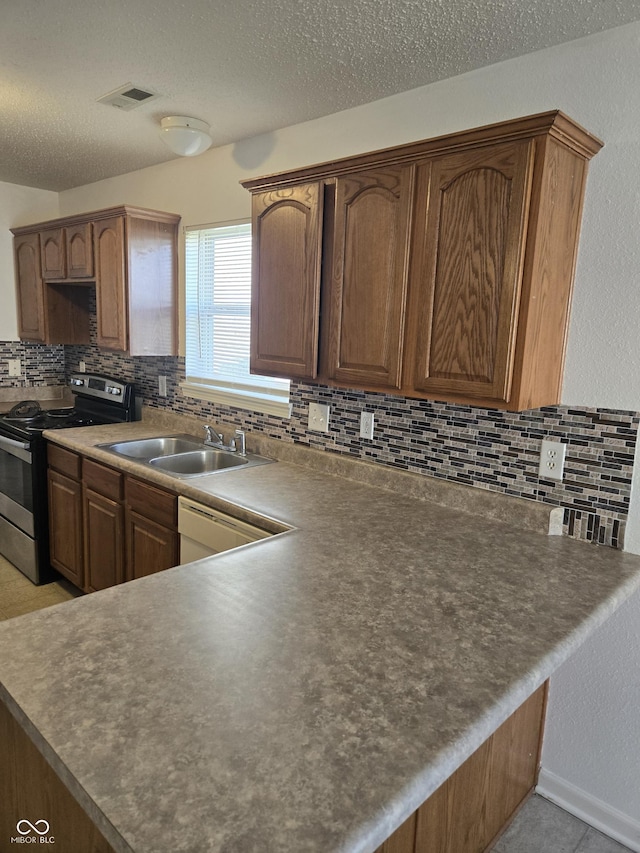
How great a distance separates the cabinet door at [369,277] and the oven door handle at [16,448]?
2058 mm

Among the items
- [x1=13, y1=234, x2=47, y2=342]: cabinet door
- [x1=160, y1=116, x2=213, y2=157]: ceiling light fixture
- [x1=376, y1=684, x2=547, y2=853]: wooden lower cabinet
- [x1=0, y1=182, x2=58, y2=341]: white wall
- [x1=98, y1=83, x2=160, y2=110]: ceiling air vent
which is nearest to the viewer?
[x1=376, y1=684, x2=547, y2=853]: wooden lower cabinet

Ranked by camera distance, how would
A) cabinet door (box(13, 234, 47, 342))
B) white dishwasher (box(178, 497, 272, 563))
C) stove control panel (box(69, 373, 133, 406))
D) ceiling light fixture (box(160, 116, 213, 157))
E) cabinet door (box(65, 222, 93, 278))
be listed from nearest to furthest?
white dishwasher (box(178, 497, 272, 563)) → ceiling light fixture (box(160, 116, 213, 157)) → cabinet door (box(65, 222, 93, 278)) → stove control panel (box(69, 373, 133, 406)) → cabinet door (box(13, 234, 47, 342))

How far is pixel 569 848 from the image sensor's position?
71.7 inches

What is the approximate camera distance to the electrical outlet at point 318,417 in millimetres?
2637

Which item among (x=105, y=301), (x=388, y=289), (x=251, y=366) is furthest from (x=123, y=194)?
(x=388, y=289)

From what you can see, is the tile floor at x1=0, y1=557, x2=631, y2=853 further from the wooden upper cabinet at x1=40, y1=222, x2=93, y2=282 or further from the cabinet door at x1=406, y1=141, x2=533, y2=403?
the wooden upper cabinet at x1=40, y1=222, x2=93, y2=282

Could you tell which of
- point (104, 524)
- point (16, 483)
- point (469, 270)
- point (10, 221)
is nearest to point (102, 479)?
point (104, 524)

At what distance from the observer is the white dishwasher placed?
2062mm

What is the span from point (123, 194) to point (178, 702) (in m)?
3.55

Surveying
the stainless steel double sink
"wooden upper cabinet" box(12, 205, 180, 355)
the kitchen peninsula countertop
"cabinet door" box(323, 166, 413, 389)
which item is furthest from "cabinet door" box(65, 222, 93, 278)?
the kitchen peninsula countertop

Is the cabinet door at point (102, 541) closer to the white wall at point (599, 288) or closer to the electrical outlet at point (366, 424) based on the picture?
the electrical outlet at point (366, 424)

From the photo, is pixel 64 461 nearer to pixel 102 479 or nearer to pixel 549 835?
pixel 102 479

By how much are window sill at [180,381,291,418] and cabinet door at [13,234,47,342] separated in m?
1.35

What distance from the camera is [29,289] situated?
4.07 metres
